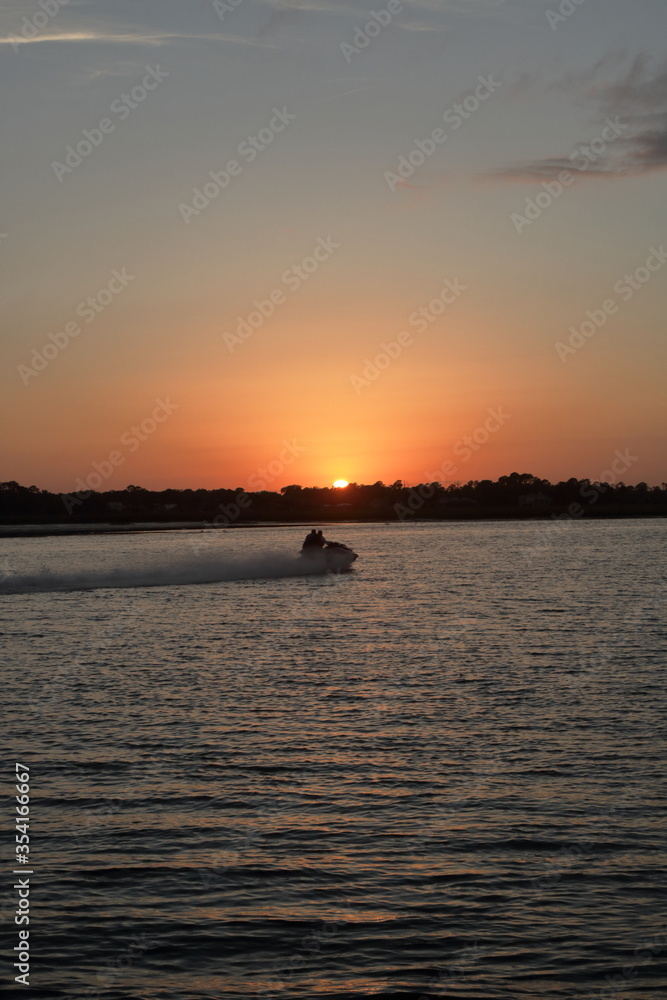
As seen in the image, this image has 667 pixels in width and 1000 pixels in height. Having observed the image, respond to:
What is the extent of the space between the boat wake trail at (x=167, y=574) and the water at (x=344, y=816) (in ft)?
85.9

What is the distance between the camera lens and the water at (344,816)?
10.8 meters

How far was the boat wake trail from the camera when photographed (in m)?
61.6

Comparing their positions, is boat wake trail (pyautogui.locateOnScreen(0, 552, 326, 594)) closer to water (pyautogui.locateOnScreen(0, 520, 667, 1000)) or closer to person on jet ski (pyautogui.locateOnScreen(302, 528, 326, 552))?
person on jet ski (pyautogui.locateOnScreen(302, 528, 326, 552))

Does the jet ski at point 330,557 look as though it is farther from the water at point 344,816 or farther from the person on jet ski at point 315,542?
the water at point 344,816

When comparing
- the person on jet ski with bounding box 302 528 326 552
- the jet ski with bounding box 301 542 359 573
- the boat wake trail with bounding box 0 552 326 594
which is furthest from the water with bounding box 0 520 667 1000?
the person on jet ski with bounding box 302 528 326 552

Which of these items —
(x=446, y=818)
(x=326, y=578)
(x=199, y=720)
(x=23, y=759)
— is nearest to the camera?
(x=446, y=818)

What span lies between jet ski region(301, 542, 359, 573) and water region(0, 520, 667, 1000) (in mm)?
38057

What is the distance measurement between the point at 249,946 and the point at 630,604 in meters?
42.1

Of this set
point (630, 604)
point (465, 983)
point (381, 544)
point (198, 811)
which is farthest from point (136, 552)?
point (465, 983)

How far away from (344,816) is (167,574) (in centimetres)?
5647

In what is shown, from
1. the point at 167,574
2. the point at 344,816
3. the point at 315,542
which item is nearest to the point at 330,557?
the point at 315,542

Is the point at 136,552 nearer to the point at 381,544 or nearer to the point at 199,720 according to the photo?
the point at 381,544

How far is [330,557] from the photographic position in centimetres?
7562

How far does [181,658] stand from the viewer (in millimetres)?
33094
